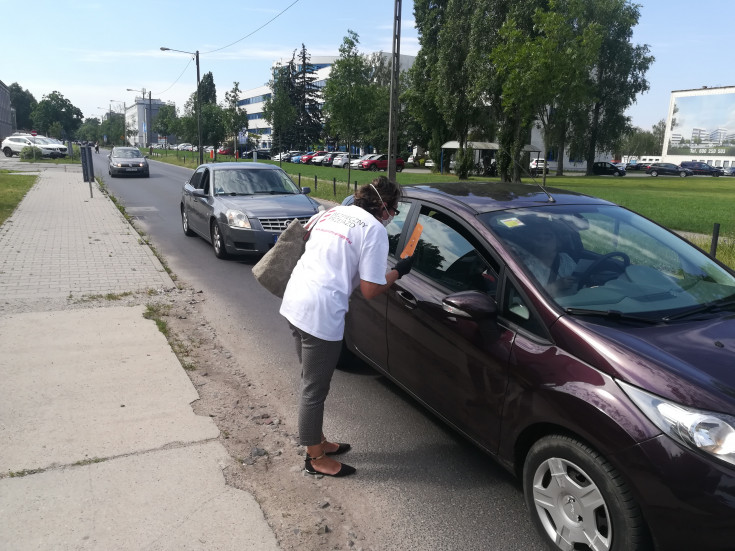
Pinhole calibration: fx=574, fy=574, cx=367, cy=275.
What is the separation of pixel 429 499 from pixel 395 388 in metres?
1.48

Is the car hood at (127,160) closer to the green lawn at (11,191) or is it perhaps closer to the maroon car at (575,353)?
the green lawn at (11,191)

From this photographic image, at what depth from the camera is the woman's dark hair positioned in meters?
3.13

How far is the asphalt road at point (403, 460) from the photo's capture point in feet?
9.51

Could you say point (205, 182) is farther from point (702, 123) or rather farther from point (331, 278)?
point (702, 123)

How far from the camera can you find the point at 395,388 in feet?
15.1

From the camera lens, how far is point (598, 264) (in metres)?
3.22

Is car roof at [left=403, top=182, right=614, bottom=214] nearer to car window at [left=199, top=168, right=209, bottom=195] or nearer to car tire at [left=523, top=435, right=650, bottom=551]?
car tire at [left=523, top=435, right=650, bottom=551]

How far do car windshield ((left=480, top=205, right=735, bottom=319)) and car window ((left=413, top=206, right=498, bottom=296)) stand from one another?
0.18 m

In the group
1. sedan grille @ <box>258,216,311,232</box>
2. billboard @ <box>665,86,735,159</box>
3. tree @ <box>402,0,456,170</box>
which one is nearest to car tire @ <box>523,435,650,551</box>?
sedan grille @ <box>258,216,311,232</box>

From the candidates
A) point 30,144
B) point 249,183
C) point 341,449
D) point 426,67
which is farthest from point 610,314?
point 30,144

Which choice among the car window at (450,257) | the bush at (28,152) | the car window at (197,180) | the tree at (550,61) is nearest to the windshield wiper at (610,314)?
the car window at (450,257)

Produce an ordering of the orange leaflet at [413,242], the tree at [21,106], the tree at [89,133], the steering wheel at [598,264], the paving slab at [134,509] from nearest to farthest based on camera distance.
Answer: the paving slab at [134,509]
the steering wheel at [598,264]
the orange leaflet at [413,242]
the tree at [89,133]
the tree at [21,106]

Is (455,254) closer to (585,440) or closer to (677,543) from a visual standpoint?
(585,440)

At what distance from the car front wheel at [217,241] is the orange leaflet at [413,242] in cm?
624
